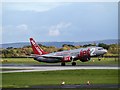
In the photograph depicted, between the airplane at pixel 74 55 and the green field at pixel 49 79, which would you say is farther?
the airplane at pixel 74 55

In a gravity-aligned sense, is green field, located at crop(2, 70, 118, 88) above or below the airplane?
below

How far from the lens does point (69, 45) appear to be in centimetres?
14725

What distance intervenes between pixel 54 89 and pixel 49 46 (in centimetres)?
11937

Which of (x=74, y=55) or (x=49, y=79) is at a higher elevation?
(x=74, y=55)

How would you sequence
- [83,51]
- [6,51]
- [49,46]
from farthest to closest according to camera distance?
[49,46], [6,51], [83,51]

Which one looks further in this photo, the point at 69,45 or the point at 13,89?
the point at 69,45

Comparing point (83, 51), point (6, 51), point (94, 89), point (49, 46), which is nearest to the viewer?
point (94, 89)

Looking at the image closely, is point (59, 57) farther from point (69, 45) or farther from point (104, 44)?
point (69, 45)

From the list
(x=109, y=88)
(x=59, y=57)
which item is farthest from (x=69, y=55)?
(x=109, y=88)

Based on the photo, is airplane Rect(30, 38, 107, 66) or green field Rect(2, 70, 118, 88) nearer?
green field Rect(2, 70, 118, 88)

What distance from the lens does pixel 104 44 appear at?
418 ft

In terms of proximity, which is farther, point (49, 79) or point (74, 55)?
point (74, 55)

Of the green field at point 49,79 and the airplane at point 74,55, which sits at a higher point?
the airplane at point 74,55

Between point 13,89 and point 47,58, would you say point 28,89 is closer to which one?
point 13,89
